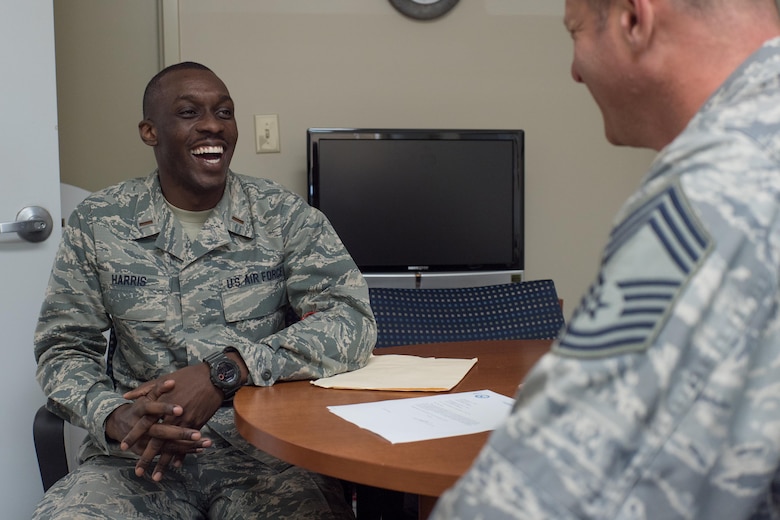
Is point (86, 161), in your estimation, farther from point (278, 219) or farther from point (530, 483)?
point (530, 483)

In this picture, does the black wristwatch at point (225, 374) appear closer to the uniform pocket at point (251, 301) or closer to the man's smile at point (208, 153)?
the uniform pocket at point (251, 301)

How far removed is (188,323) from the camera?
6.09 feet

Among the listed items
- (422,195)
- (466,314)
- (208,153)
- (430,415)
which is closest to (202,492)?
(430,415)

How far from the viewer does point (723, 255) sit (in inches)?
23.4

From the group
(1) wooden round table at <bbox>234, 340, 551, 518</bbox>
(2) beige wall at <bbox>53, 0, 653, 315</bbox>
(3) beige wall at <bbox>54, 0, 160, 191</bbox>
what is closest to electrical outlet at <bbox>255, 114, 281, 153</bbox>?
(2) beige wall at <bbox>53, 0, 653, 315</bbox>

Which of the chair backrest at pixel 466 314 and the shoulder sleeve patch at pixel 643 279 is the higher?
the shoulder sleeve patch at pixel 643 279

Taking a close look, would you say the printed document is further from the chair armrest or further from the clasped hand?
the chair armrest

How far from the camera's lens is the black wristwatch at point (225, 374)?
1.60m

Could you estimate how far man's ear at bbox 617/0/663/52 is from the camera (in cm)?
76

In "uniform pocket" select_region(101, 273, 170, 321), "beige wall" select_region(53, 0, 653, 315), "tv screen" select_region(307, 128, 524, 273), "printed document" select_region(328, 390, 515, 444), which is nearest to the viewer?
"printed document" select_region(328, 390, 515, 444)

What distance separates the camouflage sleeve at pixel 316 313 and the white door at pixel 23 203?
73cm

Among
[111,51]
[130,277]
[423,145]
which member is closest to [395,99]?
[423,145]

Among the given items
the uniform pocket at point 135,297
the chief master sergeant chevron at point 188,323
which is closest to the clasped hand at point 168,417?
the chief master sergeant chevron at point 188,323

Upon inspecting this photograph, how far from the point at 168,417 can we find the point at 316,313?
381 millimetres
